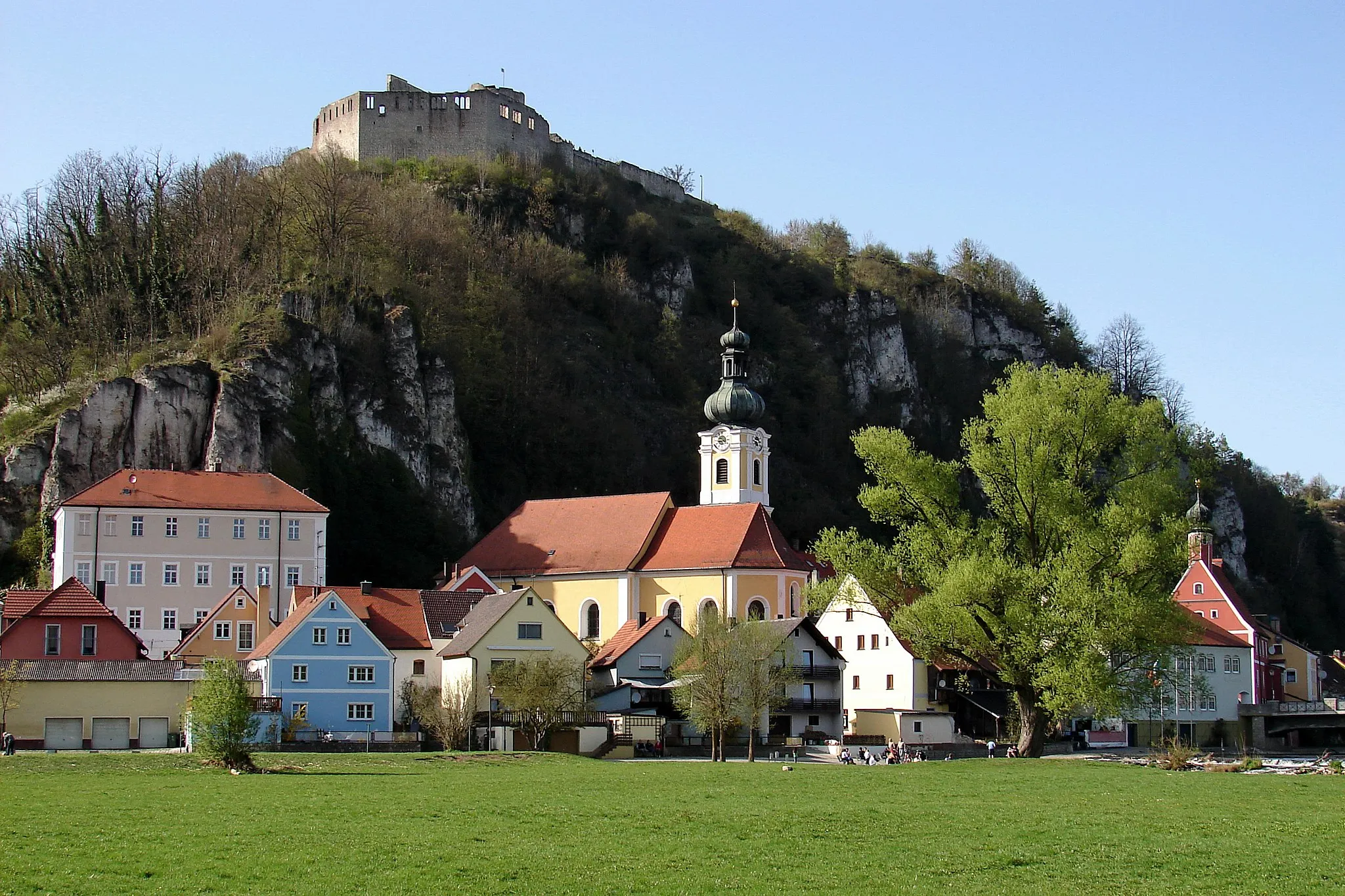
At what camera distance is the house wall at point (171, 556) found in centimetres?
6103

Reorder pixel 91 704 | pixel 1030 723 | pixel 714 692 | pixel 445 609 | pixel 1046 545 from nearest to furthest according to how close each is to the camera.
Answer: pixel 1046 545 < pixel 1030 723 < pixel 91 704 < pixel 714 692 < pixel 445 609

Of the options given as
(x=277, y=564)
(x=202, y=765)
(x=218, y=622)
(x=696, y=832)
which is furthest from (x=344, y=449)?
(x=696, y=832)

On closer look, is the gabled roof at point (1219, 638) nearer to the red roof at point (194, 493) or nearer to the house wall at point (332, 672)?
the house wall at point (332, 672)

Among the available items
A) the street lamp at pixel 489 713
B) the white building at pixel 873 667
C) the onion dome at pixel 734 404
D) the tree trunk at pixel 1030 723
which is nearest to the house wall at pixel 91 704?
the street lamp at pixel 489 713

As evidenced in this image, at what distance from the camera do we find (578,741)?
47562 millimetres

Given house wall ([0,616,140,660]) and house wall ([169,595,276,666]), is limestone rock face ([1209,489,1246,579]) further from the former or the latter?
house wall ([0,616,140,660])

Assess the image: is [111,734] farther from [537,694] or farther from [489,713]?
[537,694]

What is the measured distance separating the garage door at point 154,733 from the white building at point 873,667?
25.2 meters

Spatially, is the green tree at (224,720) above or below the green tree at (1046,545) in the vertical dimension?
below

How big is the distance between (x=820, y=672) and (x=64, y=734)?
25.5m

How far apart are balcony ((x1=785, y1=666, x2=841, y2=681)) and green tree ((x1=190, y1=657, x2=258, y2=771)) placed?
86.8ft

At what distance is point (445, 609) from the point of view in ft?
187

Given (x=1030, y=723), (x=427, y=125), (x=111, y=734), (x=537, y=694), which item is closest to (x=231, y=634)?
(x=111, y=734)

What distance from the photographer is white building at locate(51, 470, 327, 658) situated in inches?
2406
